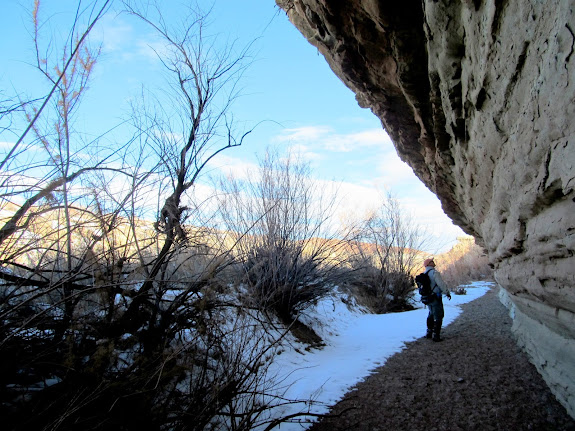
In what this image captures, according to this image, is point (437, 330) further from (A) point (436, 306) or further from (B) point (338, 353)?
(B) point (338, 353)

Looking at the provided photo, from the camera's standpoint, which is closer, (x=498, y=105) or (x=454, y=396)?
(x=498, y=105)

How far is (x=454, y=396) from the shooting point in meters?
3.16

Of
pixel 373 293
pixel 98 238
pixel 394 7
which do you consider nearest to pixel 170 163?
pixel 98 238

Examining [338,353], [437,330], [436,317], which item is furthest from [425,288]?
[338,353]

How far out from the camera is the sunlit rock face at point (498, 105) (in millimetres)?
1393

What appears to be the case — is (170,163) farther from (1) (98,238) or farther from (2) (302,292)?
(2) (302,292)

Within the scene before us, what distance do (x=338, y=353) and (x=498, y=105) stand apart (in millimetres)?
4637

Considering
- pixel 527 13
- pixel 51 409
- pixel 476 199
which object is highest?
pixel 527 13

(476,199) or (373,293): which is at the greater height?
(476,199)

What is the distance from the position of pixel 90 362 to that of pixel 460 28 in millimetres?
3097

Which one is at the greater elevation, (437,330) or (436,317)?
(436,317)

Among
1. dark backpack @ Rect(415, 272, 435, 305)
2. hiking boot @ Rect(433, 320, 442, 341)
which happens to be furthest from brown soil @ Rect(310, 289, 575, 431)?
dark backpack @ Rect(415, 272, 435, 305)

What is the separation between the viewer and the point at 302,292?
6.32 m

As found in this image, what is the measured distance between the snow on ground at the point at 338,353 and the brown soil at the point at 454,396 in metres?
0.20
